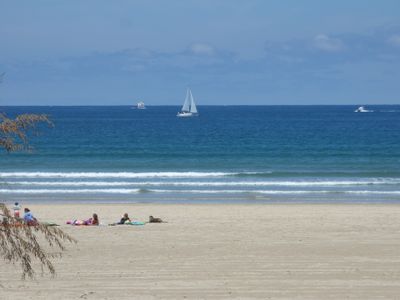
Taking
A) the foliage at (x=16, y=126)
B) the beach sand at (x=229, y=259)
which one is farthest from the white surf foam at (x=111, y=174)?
the foliage at (x=16, y=126)

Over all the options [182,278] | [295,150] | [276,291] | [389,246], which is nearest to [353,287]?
[276,291]

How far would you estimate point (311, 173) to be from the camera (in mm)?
43219

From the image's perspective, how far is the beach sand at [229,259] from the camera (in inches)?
569

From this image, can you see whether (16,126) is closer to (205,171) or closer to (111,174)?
(111,174)

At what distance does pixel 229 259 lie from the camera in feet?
57.1

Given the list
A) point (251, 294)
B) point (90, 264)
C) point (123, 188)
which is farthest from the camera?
point (123, 188)

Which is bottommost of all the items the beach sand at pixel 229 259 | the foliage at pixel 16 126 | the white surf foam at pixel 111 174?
the beach sand at pixel 229 259

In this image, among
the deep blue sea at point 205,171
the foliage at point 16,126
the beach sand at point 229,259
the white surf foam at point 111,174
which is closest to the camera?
the foliage at point 16,126

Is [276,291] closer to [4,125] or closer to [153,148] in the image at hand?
[4,125]

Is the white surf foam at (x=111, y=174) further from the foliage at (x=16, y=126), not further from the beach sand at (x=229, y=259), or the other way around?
the foliage at (x=16, y=126)

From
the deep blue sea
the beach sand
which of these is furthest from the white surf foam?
the beach sand

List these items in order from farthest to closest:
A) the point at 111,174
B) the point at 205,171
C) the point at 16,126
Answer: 1. the point at 205,171
2. the point at 111,174
3. the point at 16,126

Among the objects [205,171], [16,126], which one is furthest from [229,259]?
[205,171]

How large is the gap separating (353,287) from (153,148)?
49.8m
